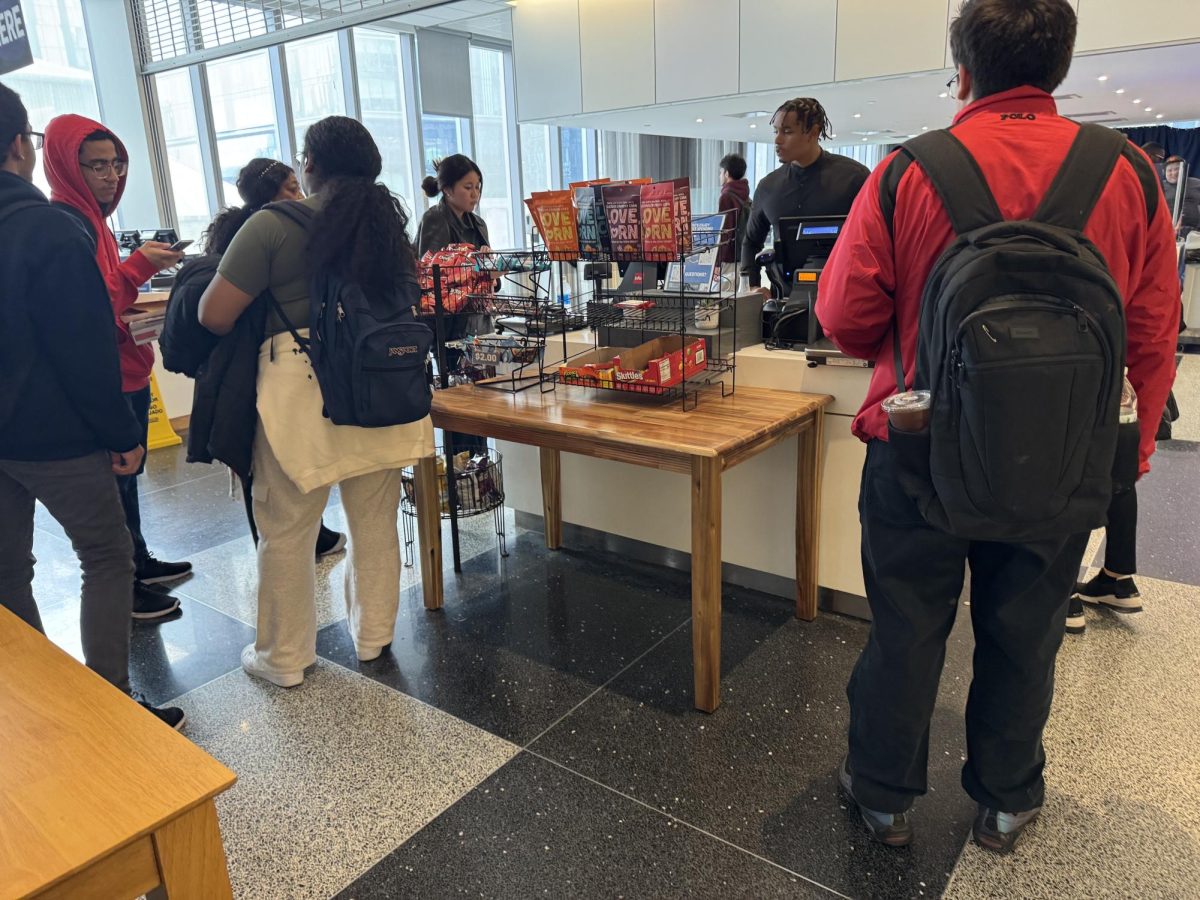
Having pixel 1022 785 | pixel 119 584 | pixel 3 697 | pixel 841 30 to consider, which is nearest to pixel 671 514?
pixel 1022 785

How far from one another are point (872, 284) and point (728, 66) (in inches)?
172

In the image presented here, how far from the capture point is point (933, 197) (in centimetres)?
127

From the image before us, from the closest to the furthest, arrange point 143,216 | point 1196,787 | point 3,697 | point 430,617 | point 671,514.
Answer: point 3,697 → point 1196,787 → point 430,617 → point 671,514 → point 143,216

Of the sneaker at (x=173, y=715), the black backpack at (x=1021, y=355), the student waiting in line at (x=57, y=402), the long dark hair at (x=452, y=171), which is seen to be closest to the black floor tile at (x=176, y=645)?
the sneaker at (x=173, y=715)

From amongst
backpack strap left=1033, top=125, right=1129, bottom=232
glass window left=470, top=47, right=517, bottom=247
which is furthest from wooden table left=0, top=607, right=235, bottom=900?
glass window left=470, top=47, right=517, bottom=247

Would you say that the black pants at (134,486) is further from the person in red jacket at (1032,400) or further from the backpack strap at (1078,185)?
the backpack strap at (1078,185)

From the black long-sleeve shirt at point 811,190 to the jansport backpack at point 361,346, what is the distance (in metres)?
1.77

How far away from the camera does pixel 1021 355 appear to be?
114 centimetres

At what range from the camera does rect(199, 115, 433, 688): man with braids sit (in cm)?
180

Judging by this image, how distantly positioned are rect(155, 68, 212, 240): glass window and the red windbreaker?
6128 mm

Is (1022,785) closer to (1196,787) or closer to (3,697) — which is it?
(1196,787)

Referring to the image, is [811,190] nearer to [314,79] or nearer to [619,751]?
[619,751]

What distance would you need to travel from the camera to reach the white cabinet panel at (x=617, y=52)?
5.41 meters

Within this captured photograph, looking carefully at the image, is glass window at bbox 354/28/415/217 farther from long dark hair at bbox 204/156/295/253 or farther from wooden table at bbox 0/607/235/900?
wooden table at bbox 0/607/235/900
